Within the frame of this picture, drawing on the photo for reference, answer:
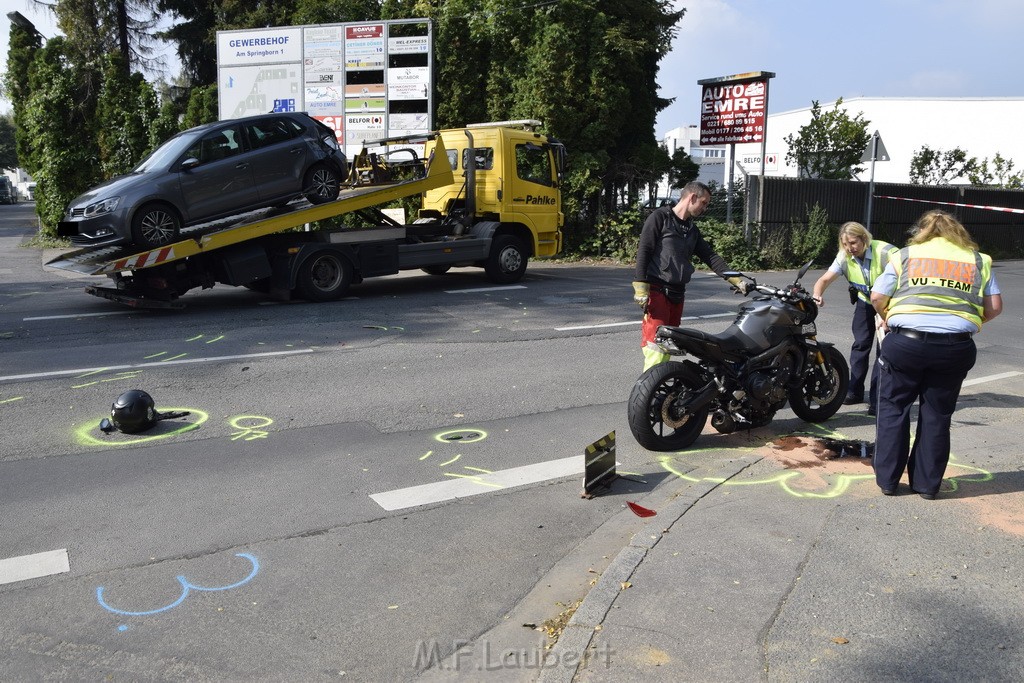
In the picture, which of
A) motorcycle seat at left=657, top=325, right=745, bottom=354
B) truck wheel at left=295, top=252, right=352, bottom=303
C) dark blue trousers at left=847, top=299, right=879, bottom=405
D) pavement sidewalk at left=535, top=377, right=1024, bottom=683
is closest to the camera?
pavement sidewalk at left=535, top=377, right=1024, bottom=683

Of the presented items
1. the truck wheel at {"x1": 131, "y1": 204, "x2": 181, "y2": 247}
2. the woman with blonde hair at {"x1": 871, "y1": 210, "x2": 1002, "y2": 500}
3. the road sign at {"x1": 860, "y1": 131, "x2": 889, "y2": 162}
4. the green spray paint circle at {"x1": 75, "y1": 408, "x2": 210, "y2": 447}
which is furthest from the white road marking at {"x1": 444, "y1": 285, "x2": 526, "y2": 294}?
the road sign at {"x1": 860, "y1": 131, "x2": 889, "y2": 162}

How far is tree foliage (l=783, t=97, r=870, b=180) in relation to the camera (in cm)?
2950

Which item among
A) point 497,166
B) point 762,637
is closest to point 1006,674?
point 762,637

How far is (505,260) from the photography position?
15453 millimetres

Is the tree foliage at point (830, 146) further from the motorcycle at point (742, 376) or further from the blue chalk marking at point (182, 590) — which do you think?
the blue chalk marking at point (182, 590)

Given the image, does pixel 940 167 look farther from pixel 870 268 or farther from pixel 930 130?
pixel 870 268

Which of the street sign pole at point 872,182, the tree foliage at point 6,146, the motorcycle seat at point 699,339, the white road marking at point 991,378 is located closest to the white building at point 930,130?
the street sign pole at point 872,182

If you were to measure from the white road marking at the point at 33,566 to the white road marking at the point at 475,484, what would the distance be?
1.68 meters

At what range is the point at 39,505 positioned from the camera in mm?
5109

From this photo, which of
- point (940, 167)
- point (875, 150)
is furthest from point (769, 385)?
point (940, 167)

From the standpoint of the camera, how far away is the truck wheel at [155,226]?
11.6 meters

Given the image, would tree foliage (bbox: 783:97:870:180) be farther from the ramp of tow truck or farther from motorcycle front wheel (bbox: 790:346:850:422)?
motorcycle front wheel (bbox: 790:346:850:422)

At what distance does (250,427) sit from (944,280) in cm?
485

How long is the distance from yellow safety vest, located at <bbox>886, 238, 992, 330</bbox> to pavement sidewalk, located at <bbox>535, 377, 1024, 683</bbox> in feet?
3.65
